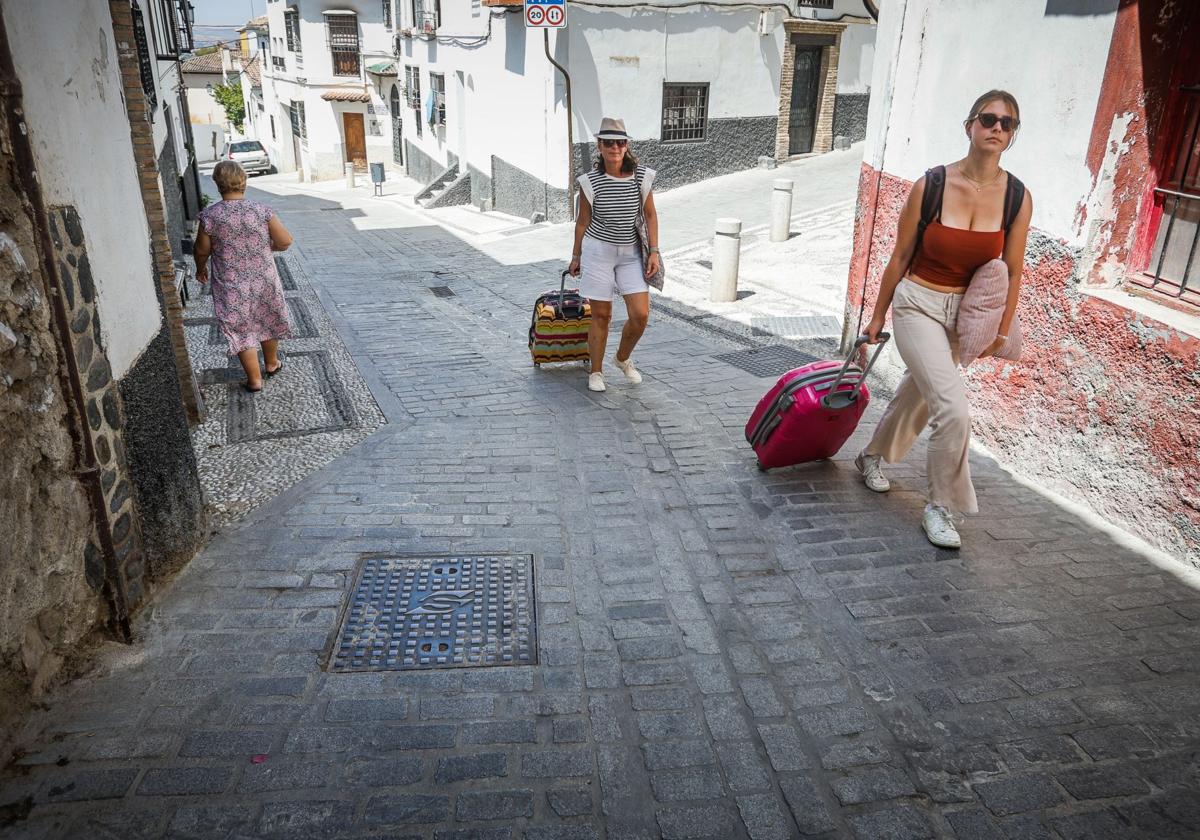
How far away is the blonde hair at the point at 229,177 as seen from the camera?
5.80 metres

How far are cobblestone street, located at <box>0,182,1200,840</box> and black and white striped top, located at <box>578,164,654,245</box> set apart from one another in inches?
59.0

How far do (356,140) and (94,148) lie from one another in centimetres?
3326

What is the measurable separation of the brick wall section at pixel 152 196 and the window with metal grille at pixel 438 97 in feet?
56.8

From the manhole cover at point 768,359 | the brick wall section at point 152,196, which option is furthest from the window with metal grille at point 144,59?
the manhole cover at point 768,359

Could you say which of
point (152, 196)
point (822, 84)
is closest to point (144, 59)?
point (152, 196)

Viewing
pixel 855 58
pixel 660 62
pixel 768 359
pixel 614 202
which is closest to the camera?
pixel 614 202

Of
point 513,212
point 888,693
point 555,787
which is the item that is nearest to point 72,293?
point 555,787

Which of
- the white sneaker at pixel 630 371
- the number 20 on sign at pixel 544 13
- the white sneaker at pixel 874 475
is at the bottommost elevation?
the white sneaker at pixel 630 371

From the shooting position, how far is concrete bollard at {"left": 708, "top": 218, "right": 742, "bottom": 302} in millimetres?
8891

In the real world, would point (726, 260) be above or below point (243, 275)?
below

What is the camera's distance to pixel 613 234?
5.82 meters

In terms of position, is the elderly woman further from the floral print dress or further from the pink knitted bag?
the pink knitted bag

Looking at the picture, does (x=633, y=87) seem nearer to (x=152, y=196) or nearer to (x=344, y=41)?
(x=152, y=196)

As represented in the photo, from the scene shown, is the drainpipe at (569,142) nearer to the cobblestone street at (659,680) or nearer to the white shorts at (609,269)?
the white shorts at (609,269)
